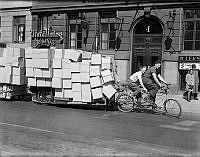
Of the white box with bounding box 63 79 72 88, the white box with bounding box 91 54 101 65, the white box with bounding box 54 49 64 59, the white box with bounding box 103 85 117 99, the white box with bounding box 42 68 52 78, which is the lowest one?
the white box with bounding box 103 85 117 99

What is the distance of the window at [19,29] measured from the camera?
96.9ft

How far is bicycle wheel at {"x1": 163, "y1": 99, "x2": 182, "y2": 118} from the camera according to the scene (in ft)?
41.0

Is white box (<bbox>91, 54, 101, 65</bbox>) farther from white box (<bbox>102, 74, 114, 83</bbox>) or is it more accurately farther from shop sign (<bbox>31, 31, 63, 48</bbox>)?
shop sign (<bbox>31, 31, 63, 48</bbox>)

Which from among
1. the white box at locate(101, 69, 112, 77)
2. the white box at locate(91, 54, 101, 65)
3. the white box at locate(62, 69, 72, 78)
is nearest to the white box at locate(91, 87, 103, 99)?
the white box at locate(101, 69, 112, 77)

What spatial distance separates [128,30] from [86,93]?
37.0 ft

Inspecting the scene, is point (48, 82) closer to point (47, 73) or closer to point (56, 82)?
point (47, 73)

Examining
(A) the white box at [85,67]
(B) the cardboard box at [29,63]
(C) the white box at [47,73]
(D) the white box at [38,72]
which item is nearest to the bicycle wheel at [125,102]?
(A) the white box at [85,67]

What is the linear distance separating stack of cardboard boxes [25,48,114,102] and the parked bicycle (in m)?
0.62

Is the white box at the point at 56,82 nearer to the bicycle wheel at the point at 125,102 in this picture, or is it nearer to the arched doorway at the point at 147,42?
the bicycle wheel at the point at 125,102

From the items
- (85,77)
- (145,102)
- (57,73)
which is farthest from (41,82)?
(145,102)

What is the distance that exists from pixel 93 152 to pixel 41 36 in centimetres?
2245

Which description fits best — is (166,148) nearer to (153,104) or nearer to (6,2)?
(153,104)

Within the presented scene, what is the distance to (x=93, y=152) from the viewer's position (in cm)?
649

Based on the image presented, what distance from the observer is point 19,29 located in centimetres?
2969
